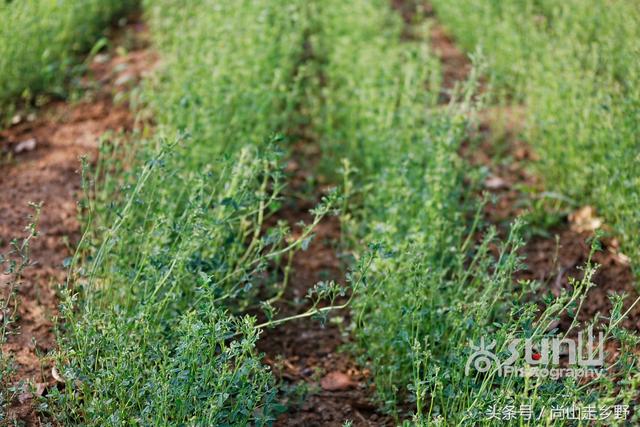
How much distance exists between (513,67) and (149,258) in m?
2.66

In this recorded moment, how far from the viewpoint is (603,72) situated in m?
4.50

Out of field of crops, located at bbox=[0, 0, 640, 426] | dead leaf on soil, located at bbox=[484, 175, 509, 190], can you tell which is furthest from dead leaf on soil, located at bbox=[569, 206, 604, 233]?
dead leaf on soil, located at bbox=[484, 175, 509, 190]

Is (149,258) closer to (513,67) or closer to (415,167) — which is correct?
(415,167)

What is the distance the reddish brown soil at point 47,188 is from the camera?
2887 mm

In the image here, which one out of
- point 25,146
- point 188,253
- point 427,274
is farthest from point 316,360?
point 25,146

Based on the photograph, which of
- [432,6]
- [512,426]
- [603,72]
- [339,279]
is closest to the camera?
[512,426]

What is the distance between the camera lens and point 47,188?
3.85 metres

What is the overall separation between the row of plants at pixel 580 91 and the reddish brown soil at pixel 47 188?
2.04m

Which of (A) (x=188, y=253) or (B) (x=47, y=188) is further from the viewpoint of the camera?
(B) (x=47, y=188)

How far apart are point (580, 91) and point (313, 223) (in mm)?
1799

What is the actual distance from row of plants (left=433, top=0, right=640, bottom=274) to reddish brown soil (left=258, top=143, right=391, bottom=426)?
1.15 m

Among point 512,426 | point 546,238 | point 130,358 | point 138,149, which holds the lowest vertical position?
point 546,238

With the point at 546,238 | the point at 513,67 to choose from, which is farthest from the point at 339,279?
the point at 513,67

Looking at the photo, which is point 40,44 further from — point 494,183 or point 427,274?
point 427,274
